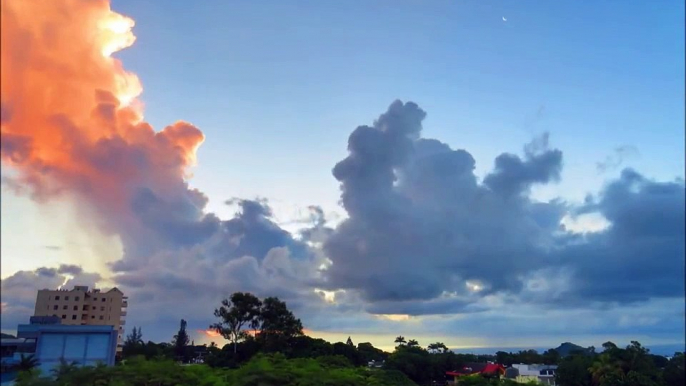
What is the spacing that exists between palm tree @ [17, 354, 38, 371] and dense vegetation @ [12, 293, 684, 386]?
36 mm

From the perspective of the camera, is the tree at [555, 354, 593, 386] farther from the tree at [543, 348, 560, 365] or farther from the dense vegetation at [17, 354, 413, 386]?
the dense vegetation at [17, 354, 413, 386]

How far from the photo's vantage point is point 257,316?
75.6 ft

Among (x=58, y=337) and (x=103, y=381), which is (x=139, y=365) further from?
(x=58, y=337)

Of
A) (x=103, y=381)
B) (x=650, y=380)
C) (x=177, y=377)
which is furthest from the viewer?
(x=650, y=380)

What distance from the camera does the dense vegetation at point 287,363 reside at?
25.6 ft

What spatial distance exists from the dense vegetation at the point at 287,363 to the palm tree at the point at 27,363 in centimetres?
4

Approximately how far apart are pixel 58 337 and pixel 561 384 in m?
25.6

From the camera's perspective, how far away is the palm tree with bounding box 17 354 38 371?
682cm

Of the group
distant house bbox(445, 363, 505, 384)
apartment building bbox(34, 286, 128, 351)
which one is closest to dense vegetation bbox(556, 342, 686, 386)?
distant house bbox(445, 363, 505, 384)

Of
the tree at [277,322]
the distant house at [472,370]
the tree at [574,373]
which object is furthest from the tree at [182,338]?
the tree at [574,373]

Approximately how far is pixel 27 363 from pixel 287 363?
5128 mm

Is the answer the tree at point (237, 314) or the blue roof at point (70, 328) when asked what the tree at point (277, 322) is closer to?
the tree at point (237, 314)

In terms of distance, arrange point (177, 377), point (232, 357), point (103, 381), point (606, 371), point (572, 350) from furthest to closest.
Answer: point (572, 350), point (606, 371), point (232, 357), point (177, 377), point (103, 381)

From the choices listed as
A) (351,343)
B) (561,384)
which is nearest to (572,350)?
(561,384)
